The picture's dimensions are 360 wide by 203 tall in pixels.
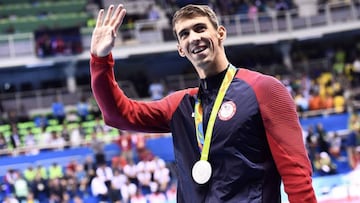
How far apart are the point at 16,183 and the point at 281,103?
8.60 metres

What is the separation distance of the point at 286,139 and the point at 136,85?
1726 centimetres

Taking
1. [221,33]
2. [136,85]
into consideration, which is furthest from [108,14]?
[136,85]

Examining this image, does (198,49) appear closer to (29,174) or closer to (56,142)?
(29,174)

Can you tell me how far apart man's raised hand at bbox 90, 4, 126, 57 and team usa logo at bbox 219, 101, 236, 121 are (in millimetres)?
417

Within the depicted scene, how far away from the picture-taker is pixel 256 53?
21.9 m

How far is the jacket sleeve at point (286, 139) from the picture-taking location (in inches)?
68.8

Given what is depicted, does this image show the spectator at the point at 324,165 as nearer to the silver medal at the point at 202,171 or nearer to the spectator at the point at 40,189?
the spectator at the point at 40,189

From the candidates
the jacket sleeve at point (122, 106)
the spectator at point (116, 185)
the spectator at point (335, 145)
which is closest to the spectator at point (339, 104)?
the spectator at point (335, 145)

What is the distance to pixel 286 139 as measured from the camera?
5.88 feet

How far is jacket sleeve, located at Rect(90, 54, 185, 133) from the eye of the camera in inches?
77.1

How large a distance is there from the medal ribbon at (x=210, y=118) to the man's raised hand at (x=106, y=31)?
36cm

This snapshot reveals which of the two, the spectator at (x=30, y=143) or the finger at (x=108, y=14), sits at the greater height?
the finger at (x=108, y=14)

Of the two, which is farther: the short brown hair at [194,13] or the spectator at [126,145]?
the spectator at [126,145]

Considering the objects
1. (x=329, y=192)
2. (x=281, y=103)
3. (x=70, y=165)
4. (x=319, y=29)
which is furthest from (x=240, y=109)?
(x=319, y=29)
